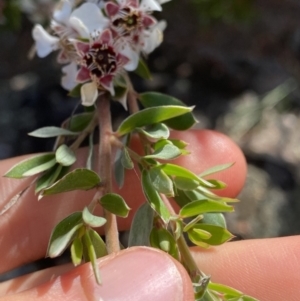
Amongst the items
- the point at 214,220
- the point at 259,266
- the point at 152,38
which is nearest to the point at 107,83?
the point at 152,38

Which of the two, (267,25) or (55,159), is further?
(267,25)

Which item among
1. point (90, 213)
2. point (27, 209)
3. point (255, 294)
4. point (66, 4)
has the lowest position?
point (255, 294)

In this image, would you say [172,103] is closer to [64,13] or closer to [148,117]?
[148,117]

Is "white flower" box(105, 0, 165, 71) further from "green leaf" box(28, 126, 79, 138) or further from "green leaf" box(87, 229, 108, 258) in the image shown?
"green leaf" box(87, 229, 108, 258)

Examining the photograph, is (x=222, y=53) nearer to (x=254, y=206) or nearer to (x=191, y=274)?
(x=254, y=206)

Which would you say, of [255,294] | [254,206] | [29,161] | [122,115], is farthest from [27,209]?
[254,206]
